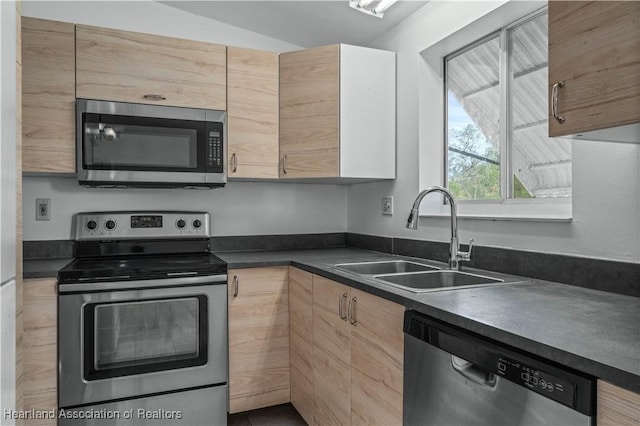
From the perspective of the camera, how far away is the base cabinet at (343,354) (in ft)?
4.90

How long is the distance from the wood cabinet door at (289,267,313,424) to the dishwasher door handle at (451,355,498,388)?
1021mm

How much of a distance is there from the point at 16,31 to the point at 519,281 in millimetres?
1656

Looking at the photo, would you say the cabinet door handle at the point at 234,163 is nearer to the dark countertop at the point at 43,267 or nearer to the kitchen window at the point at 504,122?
the dark countertop at the point at 43,267

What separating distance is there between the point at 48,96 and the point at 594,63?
2.32 m

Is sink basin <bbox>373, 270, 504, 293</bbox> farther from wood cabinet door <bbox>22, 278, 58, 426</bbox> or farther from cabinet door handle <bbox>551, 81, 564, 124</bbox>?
wood cabinet door <bbox>22, 278, 58, 426</bbox>

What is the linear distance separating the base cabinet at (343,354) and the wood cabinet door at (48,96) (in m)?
1.35

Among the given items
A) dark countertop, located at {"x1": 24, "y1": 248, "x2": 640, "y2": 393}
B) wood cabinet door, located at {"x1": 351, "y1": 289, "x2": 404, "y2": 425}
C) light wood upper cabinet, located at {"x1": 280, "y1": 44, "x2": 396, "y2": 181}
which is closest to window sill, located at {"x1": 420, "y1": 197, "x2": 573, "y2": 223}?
dark countertop, located at {"x1": 24, "y1": 248, "x2": 640, "y2": 393}

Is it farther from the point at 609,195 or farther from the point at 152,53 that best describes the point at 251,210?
the point at 609,195

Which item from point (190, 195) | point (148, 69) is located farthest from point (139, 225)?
point (148, 69)

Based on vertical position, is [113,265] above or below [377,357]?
above

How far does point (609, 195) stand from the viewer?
1454 mm

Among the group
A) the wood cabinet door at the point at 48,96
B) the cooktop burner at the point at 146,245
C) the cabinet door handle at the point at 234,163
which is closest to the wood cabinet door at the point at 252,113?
the cabinet door handle at the point at 234,163

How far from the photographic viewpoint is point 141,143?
233cm

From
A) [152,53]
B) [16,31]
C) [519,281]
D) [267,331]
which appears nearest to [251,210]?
[267,331]
